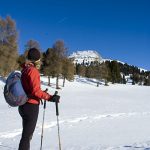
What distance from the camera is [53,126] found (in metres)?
14.5

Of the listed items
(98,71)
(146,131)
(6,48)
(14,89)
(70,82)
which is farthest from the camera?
(98,71)

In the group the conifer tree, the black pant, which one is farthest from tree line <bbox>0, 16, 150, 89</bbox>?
the black pant

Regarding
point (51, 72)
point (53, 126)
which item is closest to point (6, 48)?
point (51, 72)

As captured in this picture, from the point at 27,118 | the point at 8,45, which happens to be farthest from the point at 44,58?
the point at 27,118

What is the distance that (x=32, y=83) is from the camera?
6871 millimetres

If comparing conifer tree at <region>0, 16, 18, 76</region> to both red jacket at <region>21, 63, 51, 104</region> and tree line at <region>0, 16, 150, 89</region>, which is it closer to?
tree line at <region>0, 16, 150, 89</region>

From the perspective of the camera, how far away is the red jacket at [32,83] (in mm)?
6875

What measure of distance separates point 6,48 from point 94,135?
1589 inches

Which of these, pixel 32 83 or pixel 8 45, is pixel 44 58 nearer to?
pixel 8 45

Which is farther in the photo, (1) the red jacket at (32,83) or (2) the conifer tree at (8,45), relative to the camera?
(2) the conifer tree at (8,45)

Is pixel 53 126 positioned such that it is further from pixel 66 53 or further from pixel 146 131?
pixel 66 53

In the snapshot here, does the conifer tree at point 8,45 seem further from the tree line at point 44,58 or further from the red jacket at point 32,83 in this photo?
the red jacket at point 32,83

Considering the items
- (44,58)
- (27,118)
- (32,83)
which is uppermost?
(44,58)

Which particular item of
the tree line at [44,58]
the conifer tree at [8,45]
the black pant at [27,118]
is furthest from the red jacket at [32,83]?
the conifer tree at [8,45]
